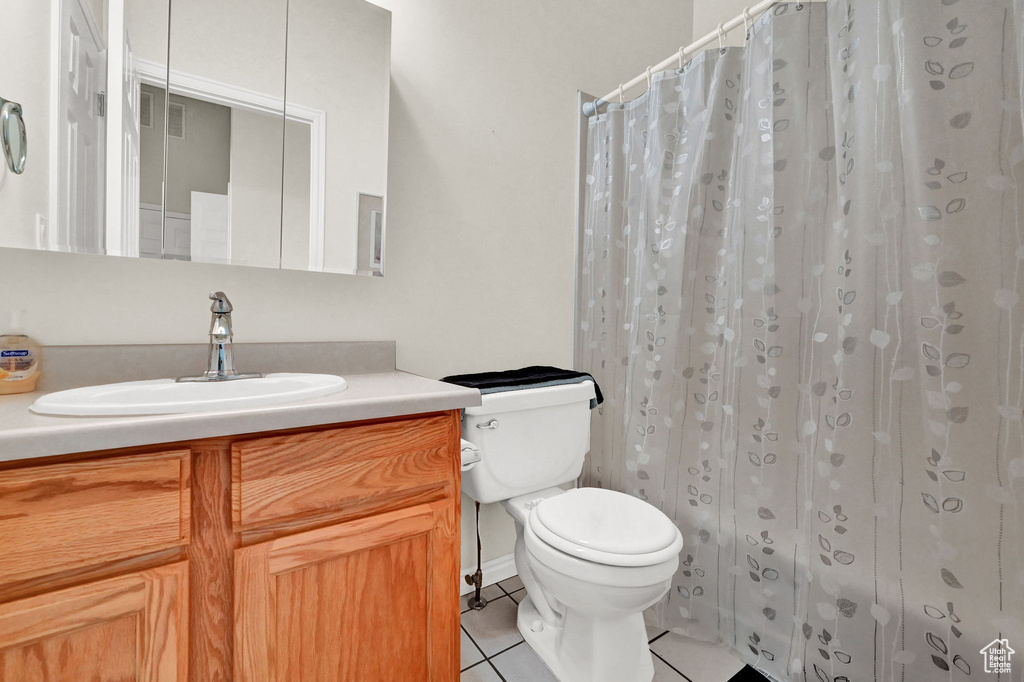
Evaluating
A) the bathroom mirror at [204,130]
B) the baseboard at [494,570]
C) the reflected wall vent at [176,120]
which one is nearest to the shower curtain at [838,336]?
the baseboard at [494,570]

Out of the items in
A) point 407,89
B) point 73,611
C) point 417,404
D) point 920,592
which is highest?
point 407,89

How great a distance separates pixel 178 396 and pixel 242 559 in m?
0.43

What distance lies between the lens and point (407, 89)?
1.45 meters

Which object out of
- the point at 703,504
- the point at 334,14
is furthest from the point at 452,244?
the point at 703,504

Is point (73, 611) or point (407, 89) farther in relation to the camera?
point (407, 89)

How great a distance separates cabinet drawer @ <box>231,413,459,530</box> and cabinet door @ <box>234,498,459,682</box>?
0.15ft

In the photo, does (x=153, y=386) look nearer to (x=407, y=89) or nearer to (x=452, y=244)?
(x=452, y=244)

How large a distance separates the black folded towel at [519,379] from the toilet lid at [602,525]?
34 cm

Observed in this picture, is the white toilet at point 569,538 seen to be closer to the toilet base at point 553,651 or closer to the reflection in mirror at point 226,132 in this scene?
the toilet base at point 553,651

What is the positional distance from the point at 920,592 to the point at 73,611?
5.35 ft

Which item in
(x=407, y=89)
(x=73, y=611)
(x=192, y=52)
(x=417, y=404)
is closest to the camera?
(x=73, y=611)

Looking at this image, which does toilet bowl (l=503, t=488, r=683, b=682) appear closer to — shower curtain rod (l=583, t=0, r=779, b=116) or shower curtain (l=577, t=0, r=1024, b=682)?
shower curtain (l=577, t=0, r=1024, b=682)

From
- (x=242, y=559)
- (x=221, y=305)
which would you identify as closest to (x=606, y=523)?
(x=242, y=559)

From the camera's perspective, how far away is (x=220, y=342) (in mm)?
1062
